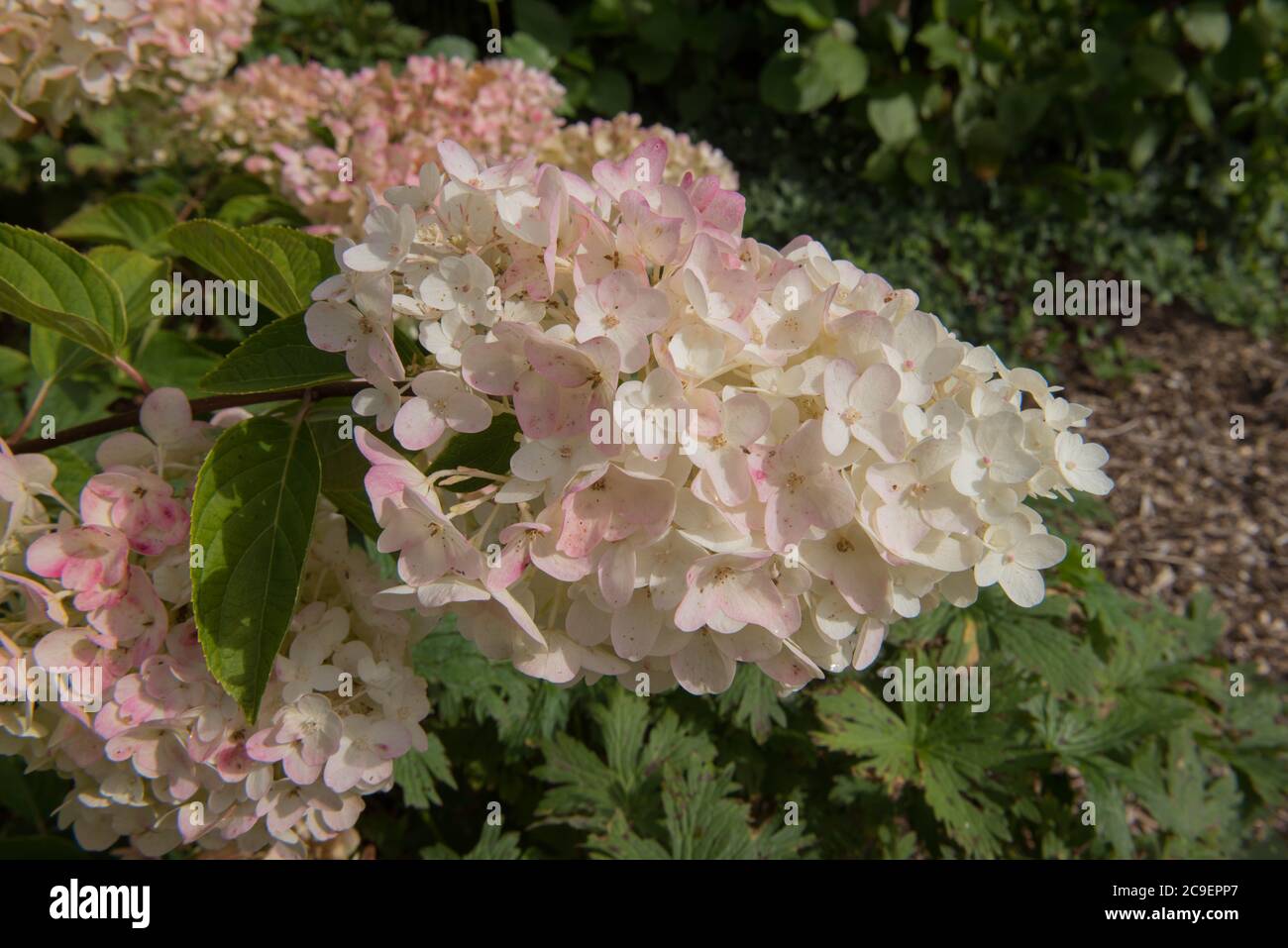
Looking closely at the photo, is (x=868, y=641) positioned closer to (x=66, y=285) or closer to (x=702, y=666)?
(x=702, y=666)

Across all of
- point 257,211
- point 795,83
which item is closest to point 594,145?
point 257,211

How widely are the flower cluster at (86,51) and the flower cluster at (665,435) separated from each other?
121 cm

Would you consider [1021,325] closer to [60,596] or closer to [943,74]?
[943,74]

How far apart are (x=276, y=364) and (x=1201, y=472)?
157 inches

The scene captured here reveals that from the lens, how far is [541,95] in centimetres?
236

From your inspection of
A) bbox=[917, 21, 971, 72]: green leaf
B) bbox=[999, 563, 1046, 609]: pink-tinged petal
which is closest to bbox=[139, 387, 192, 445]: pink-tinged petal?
bbox=[999, 563, 1046, 609]: pink-tinged petal

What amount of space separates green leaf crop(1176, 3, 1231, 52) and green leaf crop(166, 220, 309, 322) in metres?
4.95

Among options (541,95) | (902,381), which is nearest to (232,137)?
(541,95)

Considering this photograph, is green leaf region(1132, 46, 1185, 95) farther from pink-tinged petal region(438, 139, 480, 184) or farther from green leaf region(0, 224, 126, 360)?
green leaf region(0, 224, 126, 360)

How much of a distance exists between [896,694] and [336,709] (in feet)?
3.97

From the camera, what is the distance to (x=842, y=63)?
4.30 meters

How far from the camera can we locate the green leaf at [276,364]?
3.24 ft

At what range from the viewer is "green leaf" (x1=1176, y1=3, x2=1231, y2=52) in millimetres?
4402

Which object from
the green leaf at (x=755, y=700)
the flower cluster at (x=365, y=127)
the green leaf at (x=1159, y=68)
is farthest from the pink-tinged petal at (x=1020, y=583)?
the green leaf at (x=1159, y=68)
